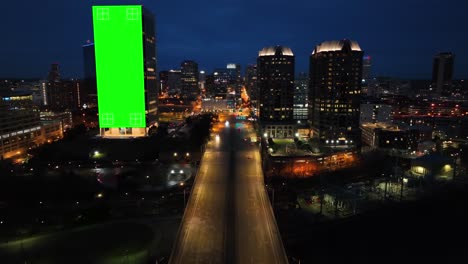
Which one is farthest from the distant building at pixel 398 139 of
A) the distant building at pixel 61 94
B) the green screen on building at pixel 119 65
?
the distant building at pixel 61 94

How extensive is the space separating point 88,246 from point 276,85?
3361cm

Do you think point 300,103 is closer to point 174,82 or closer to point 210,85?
point 210,85

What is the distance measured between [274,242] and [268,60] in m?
34.1

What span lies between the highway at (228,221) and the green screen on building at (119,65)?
1535 cm

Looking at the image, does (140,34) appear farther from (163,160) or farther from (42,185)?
(42,185)

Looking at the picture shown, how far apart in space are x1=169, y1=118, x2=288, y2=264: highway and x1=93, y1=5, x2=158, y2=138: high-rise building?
15.2m

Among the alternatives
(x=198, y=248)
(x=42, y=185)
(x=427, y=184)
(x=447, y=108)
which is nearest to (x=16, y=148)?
(x=42, y=185)

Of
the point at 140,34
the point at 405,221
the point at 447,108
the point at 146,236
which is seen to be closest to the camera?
the point at 146,236

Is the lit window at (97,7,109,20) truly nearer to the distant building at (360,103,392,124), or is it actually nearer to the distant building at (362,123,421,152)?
the distant building at (362,123,421,152)

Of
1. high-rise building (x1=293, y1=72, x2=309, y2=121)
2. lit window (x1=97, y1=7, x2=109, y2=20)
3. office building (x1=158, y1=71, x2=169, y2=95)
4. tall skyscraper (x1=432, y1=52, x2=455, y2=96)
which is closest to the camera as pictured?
lit window (x1=97, y1=7, x2=109, y2=20)

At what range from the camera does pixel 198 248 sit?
12.9m

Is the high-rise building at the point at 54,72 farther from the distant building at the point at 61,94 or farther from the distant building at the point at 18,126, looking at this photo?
the distant building at the point at 18,126

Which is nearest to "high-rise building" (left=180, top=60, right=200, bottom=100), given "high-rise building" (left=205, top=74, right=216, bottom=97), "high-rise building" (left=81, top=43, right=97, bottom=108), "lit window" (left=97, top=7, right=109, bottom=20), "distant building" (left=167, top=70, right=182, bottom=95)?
"distant building" (left=167, top=70, right=182, bottom=95)

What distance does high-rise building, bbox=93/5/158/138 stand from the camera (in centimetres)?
3444
